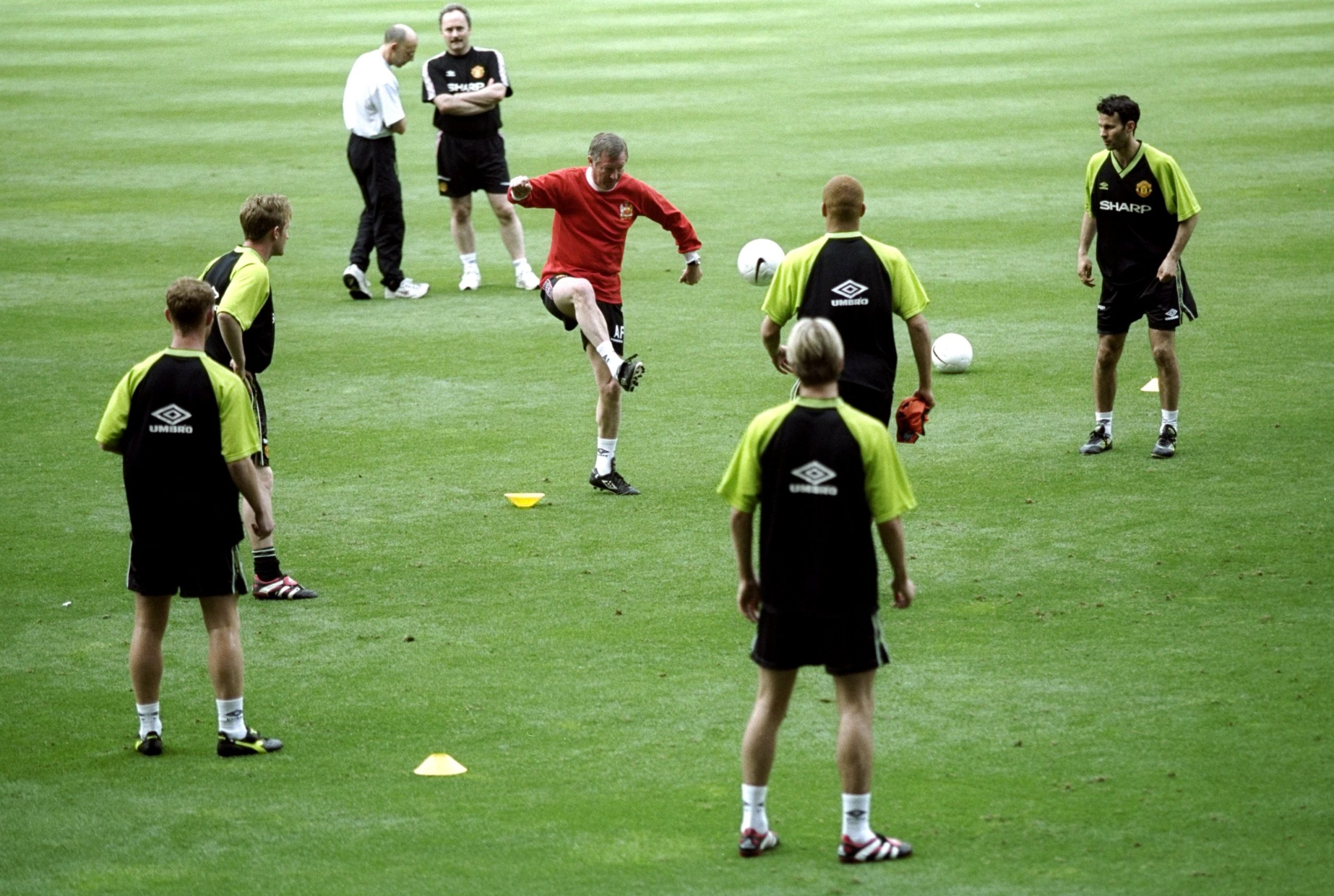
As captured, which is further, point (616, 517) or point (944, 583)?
point (616, 517)

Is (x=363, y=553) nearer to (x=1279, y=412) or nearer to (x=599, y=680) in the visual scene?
(x=599, y=680)

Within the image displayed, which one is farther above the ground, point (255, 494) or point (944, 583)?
point (255, 494)

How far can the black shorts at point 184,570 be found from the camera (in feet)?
23.1

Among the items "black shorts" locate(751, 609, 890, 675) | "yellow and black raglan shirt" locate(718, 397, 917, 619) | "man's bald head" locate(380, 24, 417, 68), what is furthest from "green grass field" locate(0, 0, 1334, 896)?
"man's bald head" locate(380, 24, 417, 68)

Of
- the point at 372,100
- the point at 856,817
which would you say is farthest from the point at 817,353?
the point at 372,100

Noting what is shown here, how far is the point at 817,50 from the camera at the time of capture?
31875 millimetres

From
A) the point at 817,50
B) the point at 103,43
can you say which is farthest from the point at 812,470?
the point at 103,43

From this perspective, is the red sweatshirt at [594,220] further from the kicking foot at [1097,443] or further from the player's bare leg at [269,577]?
the kicking foot at [1097,443]

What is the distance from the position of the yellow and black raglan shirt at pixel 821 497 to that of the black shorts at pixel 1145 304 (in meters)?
5.79

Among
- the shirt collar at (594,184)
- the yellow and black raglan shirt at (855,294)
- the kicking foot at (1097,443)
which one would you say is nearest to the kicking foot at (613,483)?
the shirt collar at (594,184)

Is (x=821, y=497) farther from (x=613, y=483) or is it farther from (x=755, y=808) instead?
(x=613, y=483)

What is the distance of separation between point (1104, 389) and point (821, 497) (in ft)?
19.7

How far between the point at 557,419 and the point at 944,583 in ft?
14.1

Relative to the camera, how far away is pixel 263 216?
8.45m
